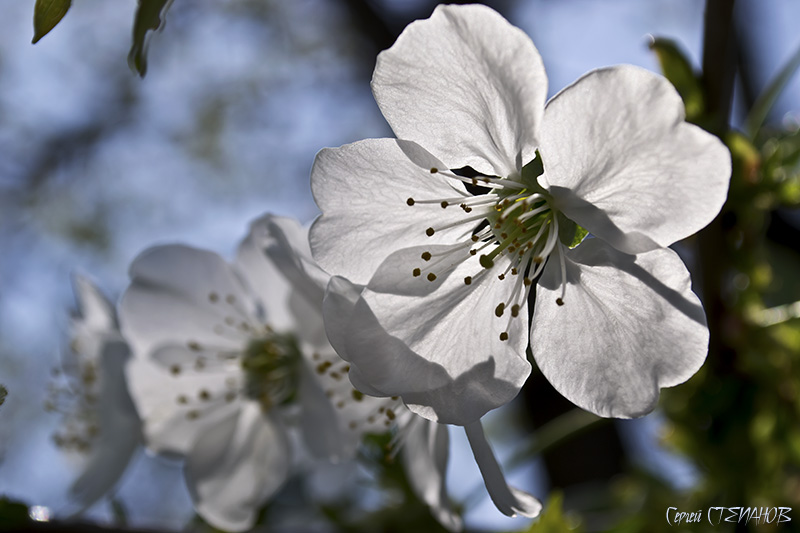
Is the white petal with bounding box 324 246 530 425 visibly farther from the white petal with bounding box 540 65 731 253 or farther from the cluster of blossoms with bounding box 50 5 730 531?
the white petal with bounding box 540 65 731 253

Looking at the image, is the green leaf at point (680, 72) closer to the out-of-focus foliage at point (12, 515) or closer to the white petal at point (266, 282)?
the white petal at point (266, 282)

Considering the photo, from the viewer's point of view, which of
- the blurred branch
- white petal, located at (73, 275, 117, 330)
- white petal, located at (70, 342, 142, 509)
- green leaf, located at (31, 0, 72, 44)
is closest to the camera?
green leaf, located at (31, 0, 72, 44)

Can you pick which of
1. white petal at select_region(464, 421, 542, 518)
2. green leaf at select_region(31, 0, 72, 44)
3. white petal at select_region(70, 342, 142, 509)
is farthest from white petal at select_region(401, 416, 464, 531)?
green leaf at select_region(31, 0, 72, 44)

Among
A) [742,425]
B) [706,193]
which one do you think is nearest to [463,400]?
[706,193]

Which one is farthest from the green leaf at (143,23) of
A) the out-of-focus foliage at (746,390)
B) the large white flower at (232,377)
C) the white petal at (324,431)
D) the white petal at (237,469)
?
the out-of-focus foliage at (746,390)

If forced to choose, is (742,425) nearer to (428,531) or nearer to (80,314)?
(428,531)

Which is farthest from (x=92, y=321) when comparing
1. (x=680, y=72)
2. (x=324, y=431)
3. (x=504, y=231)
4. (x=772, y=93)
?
(x=772, y=93)
